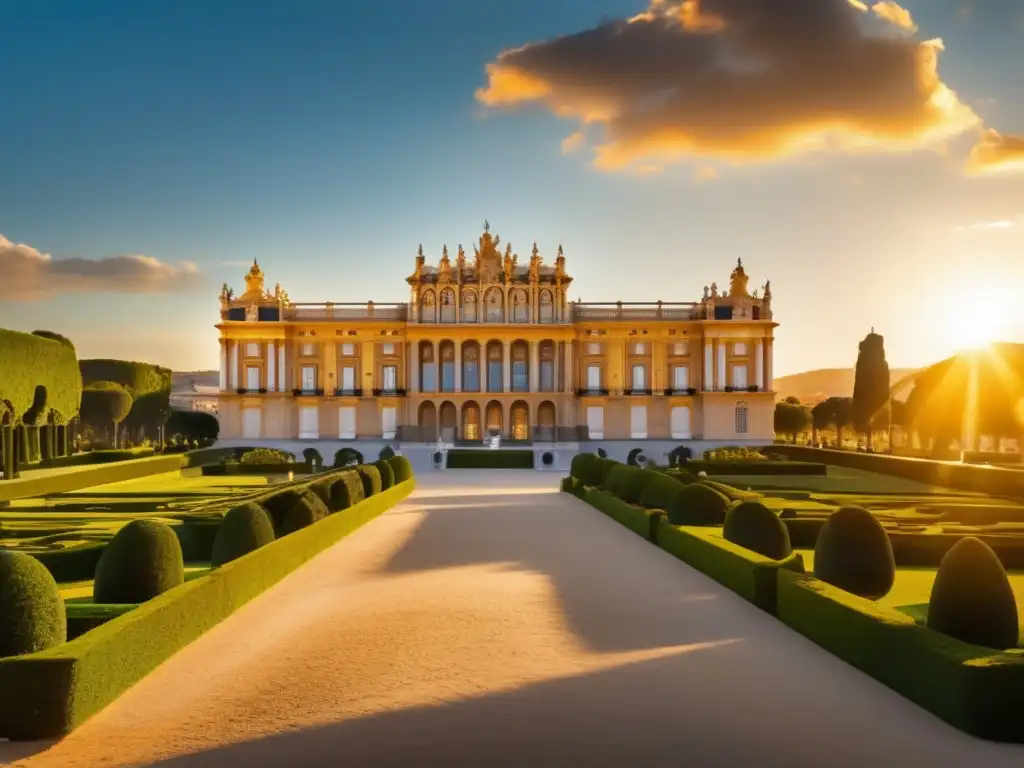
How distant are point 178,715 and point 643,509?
1347 cm

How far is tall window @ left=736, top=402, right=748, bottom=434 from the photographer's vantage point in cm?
5597

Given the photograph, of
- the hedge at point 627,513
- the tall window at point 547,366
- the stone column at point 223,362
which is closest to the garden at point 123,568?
the hedge at point 627,513

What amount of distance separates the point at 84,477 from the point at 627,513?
19649mm

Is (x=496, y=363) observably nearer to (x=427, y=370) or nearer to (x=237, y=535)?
(x=427, y=370)

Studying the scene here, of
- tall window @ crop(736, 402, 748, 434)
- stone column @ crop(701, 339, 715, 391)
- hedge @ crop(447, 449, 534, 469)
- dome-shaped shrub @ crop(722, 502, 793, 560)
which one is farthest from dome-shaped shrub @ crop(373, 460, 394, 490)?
tall window @ crop(736, 402, 748, 434)

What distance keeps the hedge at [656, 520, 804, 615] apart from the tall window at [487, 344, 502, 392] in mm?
39023

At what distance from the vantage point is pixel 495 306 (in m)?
56.6

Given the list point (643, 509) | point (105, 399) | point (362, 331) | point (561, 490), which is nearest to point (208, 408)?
point (105, 399)

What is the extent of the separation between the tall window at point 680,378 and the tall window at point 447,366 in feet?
45.4

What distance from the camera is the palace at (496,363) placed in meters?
55.8

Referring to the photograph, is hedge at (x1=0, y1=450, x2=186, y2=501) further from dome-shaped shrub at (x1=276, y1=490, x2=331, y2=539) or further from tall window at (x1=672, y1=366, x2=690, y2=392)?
tall window at (x1=672, y1=366, x2=690, y2=392)

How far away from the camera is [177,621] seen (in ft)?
32.7

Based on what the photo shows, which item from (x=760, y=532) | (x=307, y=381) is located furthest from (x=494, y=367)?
(x=760, y=532)

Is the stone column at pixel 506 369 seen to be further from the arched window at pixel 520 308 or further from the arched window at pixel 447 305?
the arched window at pixel 447 305
